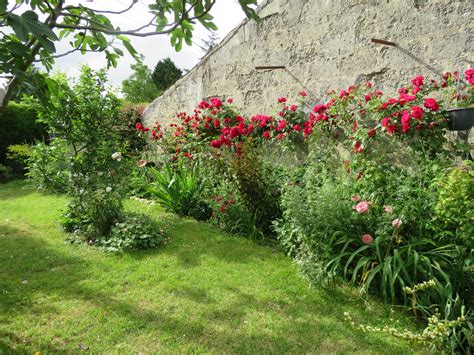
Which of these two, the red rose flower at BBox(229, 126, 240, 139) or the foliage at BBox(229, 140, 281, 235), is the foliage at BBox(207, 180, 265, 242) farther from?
the red rose flower at BBox(229, 126, 240, 139)

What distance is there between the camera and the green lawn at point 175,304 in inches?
93.0

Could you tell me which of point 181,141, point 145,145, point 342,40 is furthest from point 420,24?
point 145,145

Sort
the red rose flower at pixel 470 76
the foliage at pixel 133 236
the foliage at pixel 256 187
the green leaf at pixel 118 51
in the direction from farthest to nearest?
the foliage at pixel 256 187 → the foliage at pixel 133 236 → the red rose flower at pixel 470 76 → the green leaf at pixel 118 51

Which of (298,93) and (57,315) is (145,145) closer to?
(298,93)

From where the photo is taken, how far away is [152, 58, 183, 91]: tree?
21.6m

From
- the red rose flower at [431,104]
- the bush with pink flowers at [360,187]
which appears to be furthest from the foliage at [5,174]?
the red rose flower at [431,104]

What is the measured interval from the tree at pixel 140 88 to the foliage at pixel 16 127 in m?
11.8

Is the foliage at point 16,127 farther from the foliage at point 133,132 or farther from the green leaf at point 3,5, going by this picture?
the green leaf at point 3,5

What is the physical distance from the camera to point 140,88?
22.1 meters

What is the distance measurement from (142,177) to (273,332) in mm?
5148

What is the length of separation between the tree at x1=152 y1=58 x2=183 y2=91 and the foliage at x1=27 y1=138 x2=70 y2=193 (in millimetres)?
16841

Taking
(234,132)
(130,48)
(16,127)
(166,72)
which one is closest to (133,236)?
(234,132)

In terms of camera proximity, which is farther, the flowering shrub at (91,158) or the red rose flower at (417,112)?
the flowering shrub at (91,158)

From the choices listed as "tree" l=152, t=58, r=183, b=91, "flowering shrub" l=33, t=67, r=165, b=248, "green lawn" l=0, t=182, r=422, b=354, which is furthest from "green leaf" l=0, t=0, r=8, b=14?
"tree" l=152, t=58, r=183, b=91
